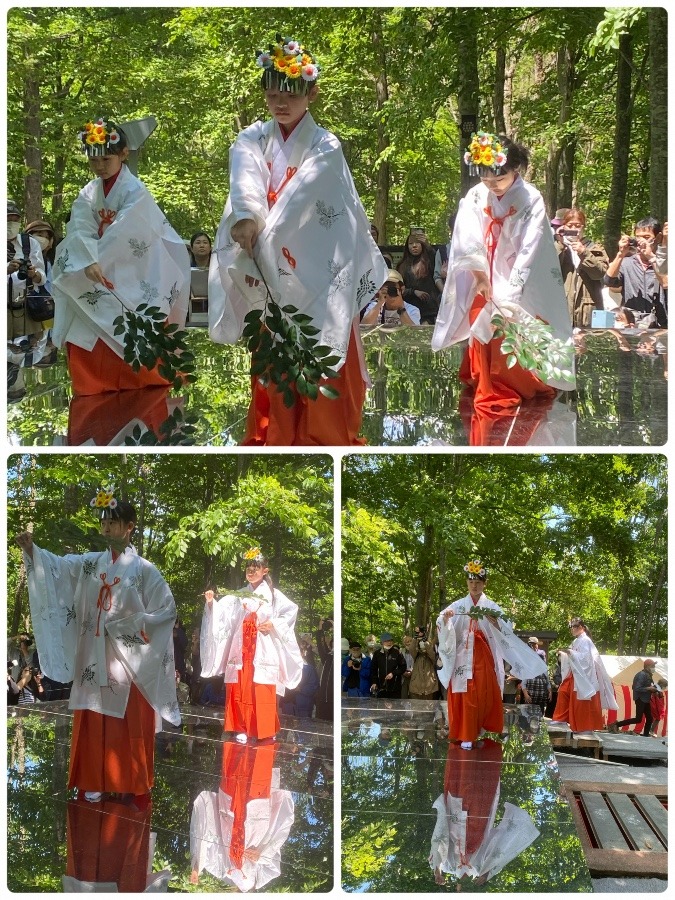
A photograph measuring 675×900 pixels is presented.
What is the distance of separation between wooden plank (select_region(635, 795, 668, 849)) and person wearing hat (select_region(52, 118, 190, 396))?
431cm

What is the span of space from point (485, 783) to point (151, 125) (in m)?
4.62

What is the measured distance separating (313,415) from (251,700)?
134 inches

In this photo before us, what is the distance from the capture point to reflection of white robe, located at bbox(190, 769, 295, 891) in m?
4.82

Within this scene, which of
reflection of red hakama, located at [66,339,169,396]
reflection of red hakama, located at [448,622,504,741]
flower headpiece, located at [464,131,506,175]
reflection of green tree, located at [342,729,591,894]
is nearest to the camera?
reflection of green tree, located at [342,729,591,894]

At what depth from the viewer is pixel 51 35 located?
560 inches

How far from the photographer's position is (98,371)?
23.7 feet

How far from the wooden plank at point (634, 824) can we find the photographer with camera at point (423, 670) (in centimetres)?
333

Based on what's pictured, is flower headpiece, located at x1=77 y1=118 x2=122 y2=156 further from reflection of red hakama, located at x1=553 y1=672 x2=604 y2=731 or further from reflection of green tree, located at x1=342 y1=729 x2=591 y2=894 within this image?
reflection of red hakama, located at x1=553 y1=672 x2=604 y2=731

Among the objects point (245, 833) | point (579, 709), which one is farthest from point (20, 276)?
point (579, 709)

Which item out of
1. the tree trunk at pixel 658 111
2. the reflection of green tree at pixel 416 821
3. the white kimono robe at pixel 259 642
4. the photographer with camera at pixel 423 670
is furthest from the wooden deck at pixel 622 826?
the tree trunk at pixel 658 111

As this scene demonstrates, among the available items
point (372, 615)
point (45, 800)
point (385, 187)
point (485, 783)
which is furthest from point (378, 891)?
point (385, 187)

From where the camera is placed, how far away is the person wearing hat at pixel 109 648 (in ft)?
19.0

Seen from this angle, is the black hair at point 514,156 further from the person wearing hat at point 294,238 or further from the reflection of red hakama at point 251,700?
the reflection of red hakama at point 251,700

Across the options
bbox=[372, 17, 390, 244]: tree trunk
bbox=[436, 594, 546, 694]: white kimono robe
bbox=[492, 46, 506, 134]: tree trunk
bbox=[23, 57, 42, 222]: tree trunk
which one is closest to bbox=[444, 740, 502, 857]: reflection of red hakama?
bbox=[436, 594, 546, 694]: white kimono robe
